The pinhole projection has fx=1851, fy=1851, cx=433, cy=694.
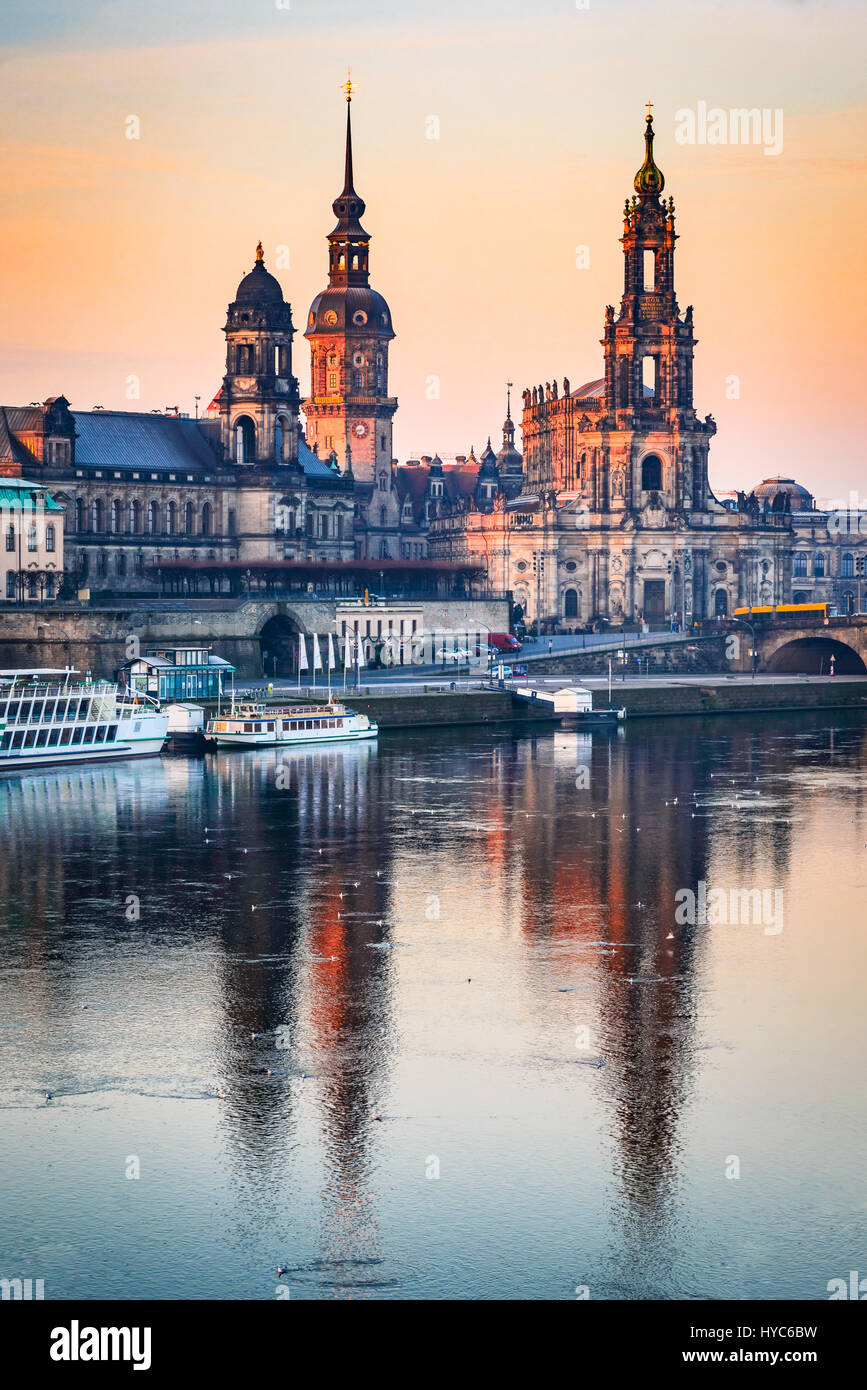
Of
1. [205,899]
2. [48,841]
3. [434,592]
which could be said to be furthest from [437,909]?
[434,592]

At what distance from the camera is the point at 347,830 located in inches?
2628

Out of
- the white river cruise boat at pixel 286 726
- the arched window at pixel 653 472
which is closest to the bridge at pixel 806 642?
the arched window at pixel 653 472

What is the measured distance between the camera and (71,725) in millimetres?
86812

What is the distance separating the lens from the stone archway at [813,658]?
5276 inches

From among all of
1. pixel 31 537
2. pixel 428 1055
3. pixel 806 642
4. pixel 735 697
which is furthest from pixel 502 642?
pixel 428 1055

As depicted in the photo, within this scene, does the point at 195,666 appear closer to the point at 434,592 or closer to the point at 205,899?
the point at 434,592

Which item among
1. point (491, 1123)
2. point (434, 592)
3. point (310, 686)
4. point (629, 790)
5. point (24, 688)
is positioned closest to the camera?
point (491, 1123)

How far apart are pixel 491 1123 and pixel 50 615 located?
243ft

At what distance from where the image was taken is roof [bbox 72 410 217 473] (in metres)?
131

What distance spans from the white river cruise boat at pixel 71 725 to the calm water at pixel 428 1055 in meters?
15.5

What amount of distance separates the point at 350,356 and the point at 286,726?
76.8 m

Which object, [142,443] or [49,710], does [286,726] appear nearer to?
[49,710]

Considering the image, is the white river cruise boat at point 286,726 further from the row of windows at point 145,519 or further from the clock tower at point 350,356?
the clock tower at point 350,356
